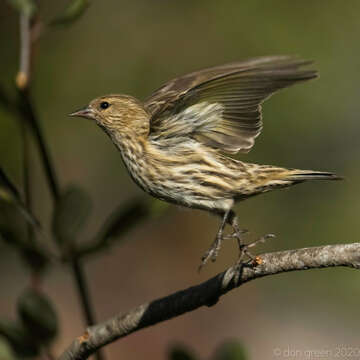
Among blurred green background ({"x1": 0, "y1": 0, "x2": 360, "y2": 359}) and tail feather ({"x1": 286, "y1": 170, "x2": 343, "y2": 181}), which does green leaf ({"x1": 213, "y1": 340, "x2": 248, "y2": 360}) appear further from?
blurred green background ({"x1": 0, "y1": 0, "x2": 360, "y2": 359})

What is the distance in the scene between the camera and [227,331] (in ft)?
24.2

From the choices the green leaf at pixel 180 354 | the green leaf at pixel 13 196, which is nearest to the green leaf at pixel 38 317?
the green leaf at pixel 13 196

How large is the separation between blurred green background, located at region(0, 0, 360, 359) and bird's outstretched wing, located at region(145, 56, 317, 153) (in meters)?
2.97

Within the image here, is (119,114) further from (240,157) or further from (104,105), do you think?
(240,157)

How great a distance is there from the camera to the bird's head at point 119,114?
12.3 ft

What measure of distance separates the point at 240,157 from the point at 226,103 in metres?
3.08

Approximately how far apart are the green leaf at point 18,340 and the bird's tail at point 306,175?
4.24 ft

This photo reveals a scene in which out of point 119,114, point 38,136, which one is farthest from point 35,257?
point 119,114

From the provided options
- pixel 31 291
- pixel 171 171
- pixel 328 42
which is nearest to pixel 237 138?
pixel 171 171

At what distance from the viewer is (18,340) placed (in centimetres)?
289

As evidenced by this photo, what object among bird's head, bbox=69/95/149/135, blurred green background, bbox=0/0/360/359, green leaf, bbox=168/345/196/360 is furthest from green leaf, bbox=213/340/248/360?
blurred green background, bbox=0/0/360/359

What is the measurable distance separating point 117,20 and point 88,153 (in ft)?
4.14

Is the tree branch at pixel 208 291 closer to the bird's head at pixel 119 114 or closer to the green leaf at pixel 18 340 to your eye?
the green leaf at pixel 18 340

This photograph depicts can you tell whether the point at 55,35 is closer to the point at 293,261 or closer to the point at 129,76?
the point at 129,76
